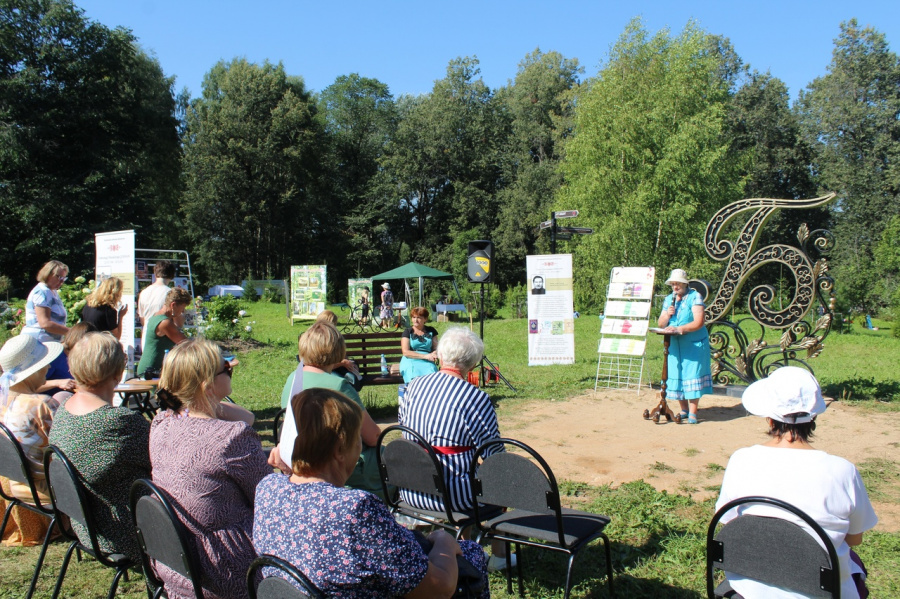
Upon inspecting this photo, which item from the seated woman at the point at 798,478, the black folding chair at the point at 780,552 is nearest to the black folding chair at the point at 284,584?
the black folding chair at the point at 780,552

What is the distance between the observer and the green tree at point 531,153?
3325 cm

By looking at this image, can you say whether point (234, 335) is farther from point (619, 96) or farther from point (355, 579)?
point (619, 96)

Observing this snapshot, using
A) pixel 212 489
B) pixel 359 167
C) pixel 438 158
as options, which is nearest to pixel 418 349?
pixel 212 489

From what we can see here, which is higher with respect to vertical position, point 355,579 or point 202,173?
point 202,173

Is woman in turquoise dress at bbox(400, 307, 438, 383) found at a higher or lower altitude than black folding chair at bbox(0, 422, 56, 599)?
higher

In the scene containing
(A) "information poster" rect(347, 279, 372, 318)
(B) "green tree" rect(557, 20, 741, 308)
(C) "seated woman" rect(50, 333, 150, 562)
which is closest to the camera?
Result: (C) "seated woman" rect(50, 333, 150, 562)

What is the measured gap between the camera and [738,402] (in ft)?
25.5

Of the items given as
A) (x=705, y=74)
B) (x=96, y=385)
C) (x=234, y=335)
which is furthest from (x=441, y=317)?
(x=96, y=385)

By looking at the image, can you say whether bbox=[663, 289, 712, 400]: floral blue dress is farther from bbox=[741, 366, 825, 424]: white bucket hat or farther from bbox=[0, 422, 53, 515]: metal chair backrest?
bbox=[0, 422, 53, 515]: metal chair backrest

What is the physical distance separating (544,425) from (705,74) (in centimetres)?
2031

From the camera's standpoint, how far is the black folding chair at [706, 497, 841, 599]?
178cm

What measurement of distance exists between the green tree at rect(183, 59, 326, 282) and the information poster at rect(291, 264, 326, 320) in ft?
51.4

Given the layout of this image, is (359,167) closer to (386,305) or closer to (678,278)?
(386,305)

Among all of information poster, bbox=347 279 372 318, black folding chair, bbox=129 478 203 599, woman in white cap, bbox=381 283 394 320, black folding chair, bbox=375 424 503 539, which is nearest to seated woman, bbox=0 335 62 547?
black folding chair, bbox=129 478 203 599
